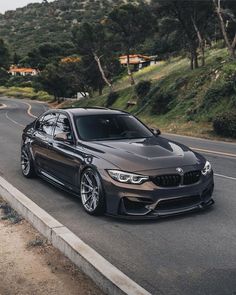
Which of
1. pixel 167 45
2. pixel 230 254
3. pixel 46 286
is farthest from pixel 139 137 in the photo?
pixel 167 45

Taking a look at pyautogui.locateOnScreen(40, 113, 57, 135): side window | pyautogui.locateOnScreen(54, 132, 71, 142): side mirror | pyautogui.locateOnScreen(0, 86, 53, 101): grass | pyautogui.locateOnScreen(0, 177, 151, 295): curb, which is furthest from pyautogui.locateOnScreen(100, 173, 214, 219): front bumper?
pyautogui.locateOnScreen(0, 86, 53, 101): grass

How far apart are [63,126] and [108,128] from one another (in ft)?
3.06

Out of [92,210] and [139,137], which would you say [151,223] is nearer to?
[92,210]

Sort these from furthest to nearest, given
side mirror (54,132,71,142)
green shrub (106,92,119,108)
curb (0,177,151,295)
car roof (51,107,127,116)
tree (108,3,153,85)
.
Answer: tree (108,3,153,85) → green shrub (106,92,119,108) → car roof (51,107,127,116) → side mirror (54,132,71,142) → curb (0,177,151,295)

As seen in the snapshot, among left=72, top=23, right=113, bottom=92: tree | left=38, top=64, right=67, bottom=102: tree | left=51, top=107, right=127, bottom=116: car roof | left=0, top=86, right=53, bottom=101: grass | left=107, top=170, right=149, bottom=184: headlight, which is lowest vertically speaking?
left=0, top=86, right=53, bottom=101: grass

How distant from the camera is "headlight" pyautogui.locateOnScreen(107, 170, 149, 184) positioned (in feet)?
21.2

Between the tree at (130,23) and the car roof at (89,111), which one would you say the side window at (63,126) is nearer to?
the car roof at (89,111)

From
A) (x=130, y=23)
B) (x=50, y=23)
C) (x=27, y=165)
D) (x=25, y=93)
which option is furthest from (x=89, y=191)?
(x=50, y=23)

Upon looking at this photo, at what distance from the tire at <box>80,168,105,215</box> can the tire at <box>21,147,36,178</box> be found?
284 cm

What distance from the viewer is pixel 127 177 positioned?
653cm

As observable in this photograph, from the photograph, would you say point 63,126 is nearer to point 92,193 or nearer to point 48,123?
point 48,123

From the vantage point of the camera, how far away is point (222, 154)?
15016mm

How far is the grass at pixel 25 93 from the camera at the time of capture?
9219 centimetres

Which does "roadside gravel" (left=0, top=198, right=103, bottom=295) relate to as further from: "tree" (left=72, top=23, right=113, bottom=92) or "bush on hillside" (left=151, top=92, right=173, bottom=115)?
"tree" (left=72, top=23, right=113, bottom=92)
